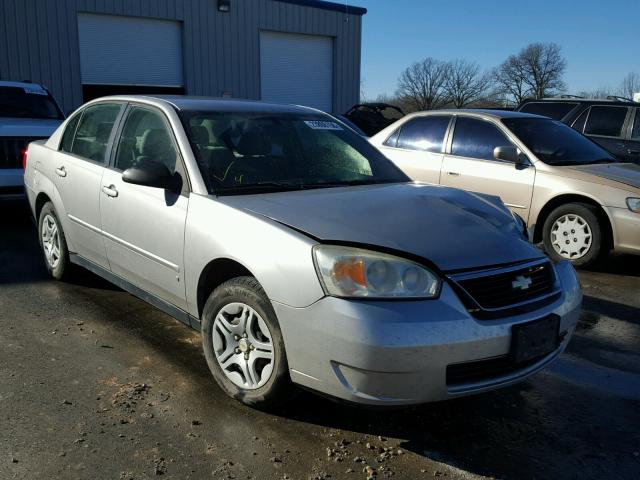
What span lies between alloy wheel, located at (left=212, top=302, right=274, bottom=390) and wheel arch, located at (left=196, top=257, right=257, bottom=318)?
0.59 feet

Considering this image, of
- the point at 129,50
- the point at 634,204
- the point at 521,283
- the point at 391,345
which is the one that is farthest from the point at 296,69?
the point at 391,345

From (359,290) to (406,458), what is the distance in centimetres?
82

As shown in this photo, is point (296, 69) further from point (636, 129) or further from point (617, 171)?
point (617, 171)

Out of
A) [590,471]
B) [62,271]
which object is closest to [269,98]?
[62,271]

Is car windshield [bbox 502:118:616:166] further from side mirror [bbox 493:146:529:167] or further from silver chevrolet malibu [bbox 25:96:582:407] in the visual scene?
silver chevrolet malibu [bbox 25:96:582:407]

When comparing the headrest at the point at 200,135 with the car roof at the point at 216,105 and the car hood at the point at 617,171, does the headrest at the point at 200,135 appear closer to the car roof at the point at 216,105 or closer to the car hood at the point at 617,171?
the car roof at the point at 216,105

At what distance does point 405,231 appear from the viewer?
9.70ft

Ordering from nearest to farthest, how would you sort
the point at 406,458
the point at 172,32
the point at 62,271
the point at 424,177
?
the point at 406,458 → the point at 62,271 → the point at 424,177 → the point at 172,32

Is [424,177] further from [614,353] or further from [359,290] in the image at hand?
[359,290]

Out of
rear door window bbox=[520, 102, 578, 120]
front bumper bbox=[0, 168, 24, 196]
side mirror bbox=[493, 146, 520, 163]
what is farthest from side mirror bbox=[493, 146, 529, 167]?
front bumper bbox=[0, 168, 24, 196]

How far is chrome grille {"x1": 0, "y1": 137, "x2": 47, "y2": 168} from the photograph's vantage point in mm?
7648

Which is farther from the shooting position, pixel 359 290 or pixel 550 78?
pixel 550 78

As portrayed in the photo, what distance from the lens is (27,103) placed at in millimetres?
9258

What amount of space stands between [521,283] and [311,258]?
1.01 m
